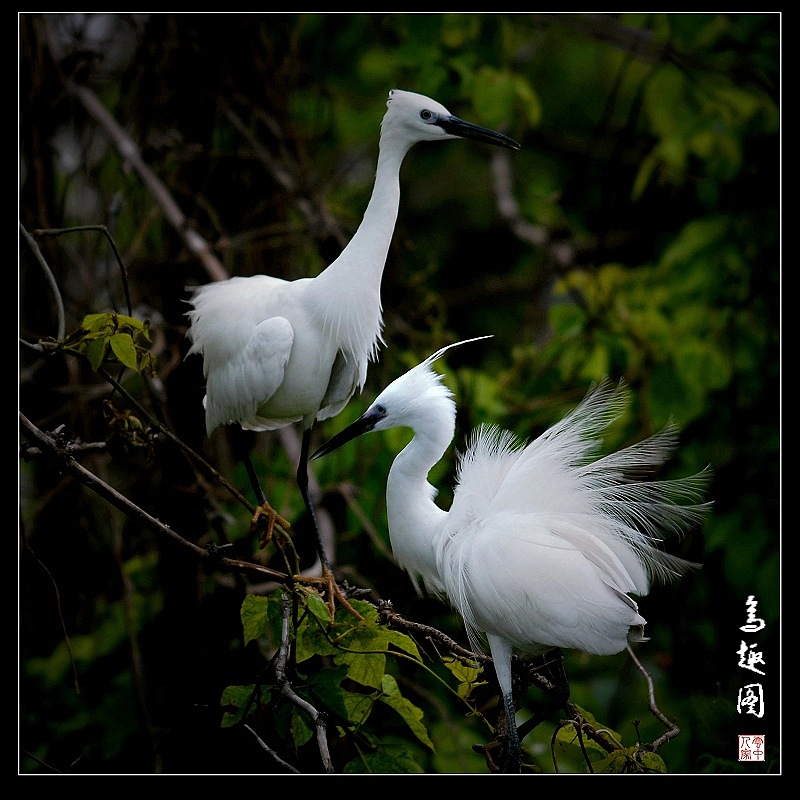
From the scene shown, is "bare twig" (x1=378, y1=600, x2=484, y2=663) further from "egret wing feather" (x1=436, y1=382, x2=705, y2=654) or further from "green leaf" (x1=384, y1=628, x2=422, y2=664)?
"egret wing feather" (x1=436, y1=382, x2=705, y2=654)

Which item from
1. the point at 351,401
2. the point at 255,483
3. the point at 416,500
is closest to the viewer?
the point at 416,500

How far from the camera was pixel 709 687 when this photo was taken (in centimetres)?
270

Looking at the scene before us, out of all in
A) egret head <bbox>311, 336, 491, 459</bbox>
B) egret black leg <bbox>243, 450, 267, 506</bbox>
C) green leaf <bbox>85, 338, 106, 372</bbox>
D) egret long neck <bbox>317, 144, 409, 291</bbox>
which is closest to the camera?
green leaf <bbox>85, 338, 106, 372</bbox>

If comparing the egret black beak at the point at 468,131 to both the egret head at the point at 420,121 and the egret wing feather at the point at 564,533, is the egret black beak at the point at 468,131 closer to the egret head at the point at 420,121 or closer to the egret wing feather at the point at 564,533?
the egret head at the point at 420,121

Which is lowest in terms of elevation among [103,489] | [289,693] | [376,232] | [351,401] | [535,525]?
[289,693]

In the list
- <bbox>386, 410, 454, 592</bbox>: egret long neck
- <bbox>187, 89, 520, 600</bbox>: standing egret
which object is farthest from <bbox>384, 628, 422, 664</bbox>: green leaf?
<bbox>386, 410, 454, 592</bbox>: egret long neck

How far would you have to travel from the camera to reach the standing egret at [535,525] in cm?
159

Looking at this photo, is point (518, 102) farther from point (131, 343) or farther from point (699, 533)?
point (131, 343)

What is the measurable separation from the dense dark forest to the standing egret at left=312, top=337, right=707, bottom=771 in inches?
6.3

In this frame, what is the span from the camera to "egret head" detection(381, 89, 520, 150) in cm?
159

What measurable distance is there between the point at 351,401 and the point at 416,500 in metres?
0.75

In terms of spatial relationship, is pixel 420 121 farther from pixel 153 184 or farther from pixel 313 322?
pixel 153 184

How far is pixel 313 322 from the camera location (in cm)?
171

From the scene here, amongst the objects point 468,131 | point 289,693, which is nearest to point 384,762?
point 289,693
